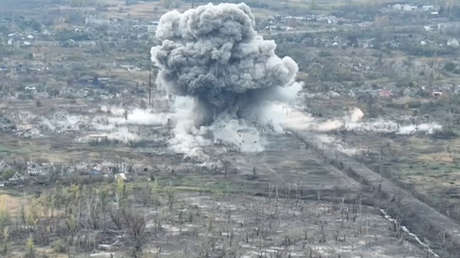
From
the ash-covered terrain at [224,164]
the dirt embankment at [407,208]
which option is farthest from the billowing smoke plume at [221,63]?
the dirt embankment at [407,208]

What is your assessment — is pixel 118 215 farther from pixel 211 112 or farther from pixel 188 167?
pixel 211 112

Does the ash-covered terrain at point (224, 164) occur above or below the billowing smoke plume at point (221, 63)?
below

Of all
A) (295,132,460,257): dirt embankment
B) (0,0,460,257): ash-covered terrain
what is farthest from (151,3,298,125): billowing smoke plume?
(295,132,460,257): dirt embankment

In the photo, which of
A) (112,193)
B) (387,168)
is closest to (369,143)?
(387,168)

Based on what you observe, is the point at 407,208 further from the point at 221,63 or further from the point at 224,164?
the point at 221,63

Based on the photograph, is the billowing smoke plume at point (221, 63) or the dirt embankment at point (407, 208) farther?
the billowing smoke plume at point (221, 63)

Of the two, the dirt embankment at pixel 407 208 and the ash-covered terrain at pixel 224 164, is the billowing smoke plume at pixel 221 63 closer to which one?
the ash-covered terrain at pixel 224 164
